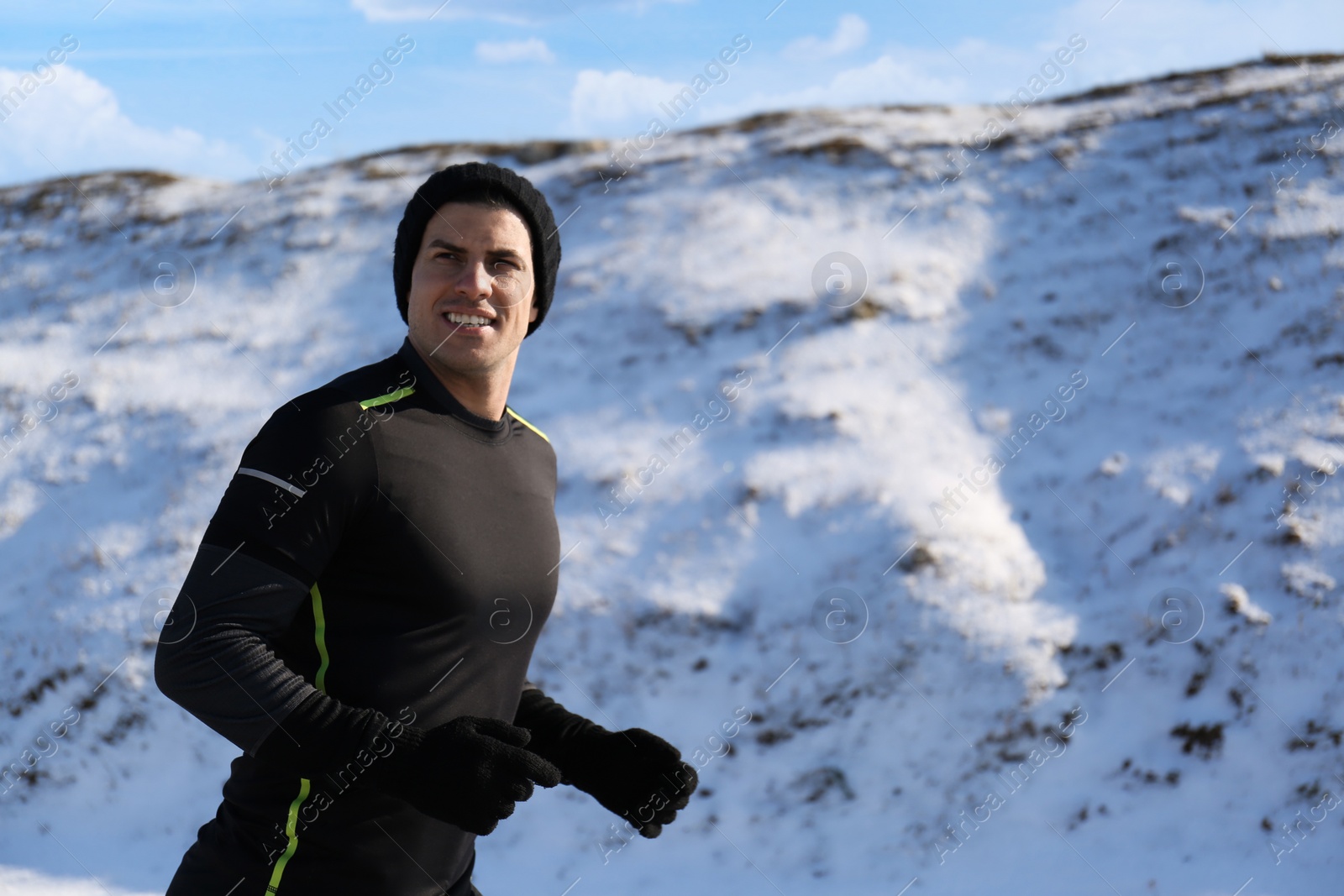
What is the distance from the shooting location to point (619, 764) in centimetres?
238

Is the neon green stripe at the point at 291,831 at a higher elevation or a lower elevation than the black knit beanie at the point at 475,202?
lower

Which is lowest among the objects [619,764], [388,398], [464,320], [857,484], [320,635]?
[619,764]

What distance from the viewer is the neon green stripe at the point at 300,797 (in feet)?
6.22

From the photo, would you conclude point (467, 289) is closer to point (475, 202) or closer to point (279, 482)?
point (475, 202)

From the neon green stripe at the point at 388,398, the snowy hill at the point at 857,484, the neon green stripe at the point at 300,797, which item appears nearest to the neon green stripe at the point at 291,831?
the neon green stripe at the point at 300,797

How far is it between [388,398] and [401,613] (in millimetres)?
465

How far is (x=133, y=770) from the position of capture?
5.46 meters

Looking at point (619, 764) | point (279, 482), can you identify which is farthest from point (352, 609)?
point (619, 764)

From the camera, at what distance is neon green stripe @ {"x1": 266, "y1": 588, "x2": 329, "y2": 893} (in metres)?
1.90

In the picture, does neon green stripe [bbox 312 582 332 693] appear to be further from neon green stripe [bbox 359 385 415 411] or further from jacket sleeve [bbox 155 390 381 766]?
neon green stripe [bbox 359 385 415 411]

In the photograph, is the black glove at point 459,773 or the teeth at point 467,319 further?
the teeth at point 467,319

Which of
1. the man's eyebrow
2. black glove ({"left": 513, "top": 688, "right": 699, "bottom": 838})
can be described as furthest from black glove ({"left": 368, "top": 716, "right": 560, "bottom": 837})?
the man's eyebrow

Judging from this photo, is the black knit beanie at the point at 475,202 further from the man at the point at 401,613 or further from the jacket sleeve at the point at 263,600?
the jacket sleeve at the point at 263,600

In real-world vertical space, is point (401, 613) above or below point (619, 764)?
above
